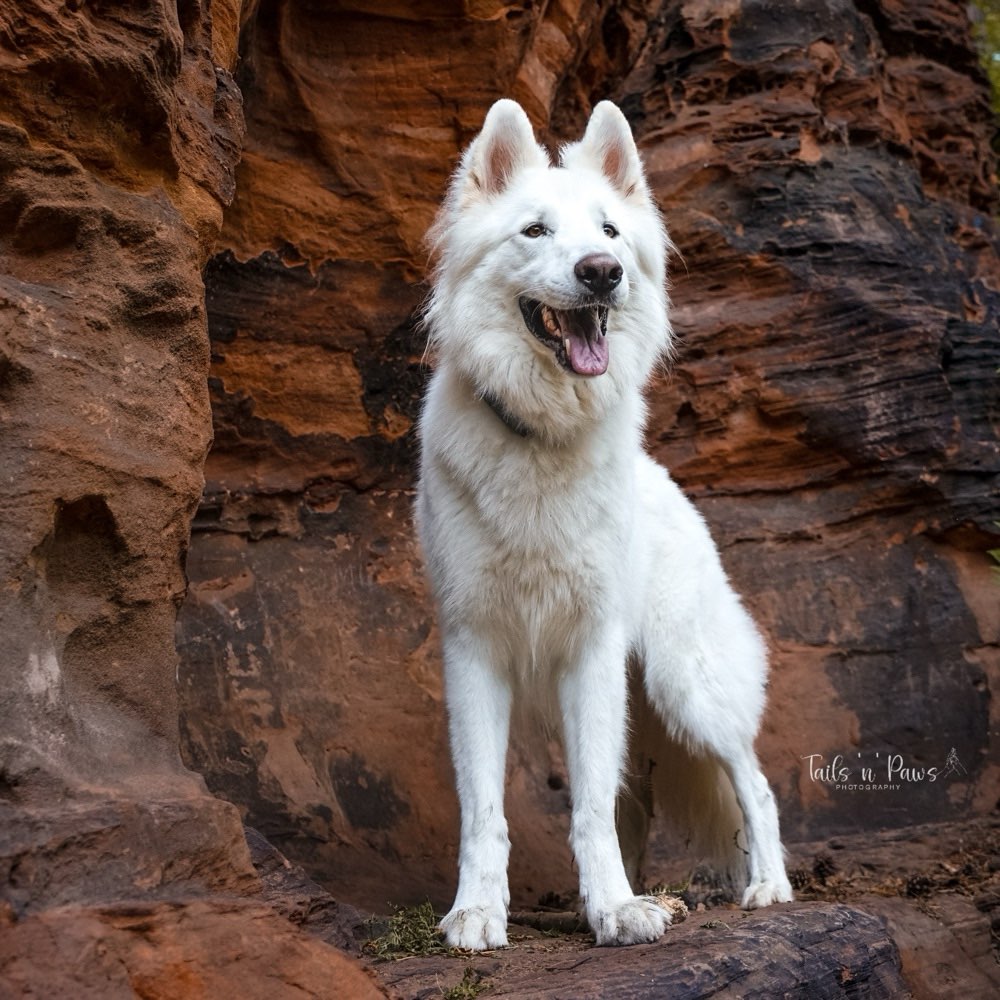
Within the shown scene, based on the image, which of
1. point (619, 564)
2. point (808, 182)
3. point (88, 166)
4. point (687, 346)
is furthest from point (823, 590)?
point (88, 166)

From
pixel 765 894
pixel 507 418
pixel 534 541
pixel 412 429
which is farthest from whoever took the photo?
pixel 412 429

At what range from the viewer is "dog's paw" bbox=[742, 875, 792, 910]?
4832mm

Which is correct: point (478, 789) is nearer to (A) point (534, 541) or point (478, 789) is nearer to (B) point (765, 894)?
(A) point (534, 541)

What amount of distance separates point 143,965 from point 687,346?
18.8 feet

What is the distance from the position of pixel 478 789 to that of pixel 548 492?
1.15 metres

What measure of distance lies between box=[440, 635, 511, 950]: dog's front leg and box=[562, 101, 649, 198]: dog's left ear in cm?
214

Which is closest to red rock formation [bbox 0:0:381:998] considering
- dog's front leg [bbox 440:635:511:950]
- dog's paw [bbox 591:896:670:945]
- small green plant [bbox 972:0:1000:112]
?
dog's front leg [bbox 440:635:511:950]

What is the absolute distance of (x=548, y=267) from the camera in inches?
175

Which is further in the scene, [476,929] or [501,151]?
[501,151]

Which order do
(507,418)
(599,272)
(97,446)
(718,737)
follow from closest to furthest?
(97,446), (599,272), (507,418), (718,737)

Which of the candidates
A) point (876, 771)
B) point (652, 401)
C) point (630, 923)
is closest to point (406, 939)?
point (630, 923)

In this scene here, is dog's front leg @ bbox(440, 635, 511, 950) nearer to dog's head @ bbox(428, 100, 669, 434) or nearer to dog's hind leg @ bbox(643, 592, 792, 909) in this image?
dog's hind leg @ bbox(643, 592, 792, 909)

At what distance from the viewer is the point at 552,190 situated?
4.77 meters

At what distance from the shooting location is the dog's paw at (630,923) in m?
3.96
